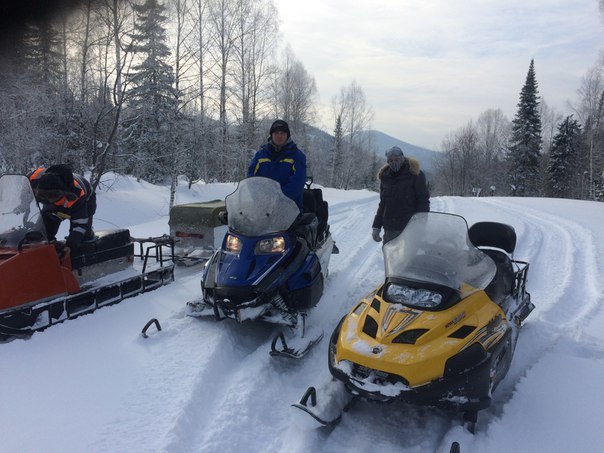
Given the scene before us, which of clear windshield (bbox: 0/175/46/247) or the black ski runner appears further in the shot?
clear windshield (bbox: 0/175/46/247)

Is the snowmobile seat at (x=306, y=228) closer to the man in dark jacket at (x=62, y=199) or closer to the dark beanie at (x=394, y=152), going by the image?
the dark beanie at (x=394, y=152)

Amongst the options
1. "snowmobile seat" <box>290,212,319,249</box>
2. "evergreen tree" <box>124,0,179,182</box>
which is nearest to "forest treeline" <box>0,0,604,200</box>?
"evergreen tree" <box>124,0,179,182</box>

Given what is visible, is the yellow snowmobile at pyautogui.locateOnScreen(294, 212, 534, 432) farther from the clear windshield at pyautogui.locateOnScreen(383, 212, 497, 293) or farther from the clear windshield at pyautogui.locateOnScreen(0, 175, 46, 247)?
the clear windshield at pyautogui.locateOnScreen(0, 175, 46, 247)

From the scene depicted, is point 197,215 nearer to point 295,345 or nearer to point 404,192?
point 404,192

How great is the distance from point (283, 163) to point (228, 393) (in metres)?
2.59

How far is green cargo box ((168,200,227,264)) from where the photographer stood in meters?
6.41

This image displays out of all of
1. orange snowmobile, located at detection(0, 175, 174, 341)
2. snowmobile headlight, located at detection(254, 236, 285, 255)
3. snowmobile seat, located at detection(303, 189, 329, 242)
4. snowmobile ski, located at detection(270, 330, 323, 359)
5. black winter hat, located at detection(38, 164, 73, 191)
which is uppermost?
black winter hat, located at detection(38, 164, 73, 191)

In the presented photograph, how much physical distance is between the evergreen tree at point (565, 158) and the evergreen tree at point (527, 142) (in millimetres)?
1888

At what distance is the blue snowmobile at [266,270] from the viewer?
12.3 feet

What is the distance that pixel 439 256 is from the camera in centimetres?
331

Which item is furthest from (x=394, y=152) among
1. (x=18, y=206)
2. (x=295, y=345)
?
(x=18, y=206)

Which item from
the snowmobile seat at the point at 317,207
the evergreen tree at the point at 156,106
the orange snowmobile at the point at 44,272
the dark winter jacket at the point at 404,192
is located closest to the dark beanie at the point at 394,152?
the dark winter jacket at the point at 404,192

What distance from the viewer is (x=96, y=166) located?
1042 centimetres

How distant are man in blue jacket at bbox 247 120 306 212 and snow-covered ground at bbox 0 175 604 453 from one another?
148 centimetres
